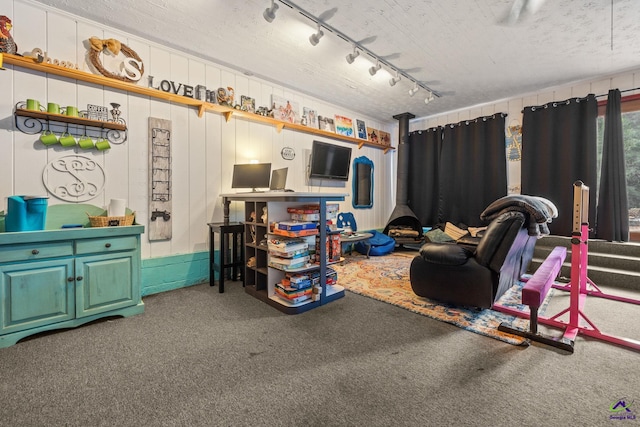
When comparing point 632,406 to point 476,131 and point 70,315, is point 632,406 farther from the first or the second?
point 476,131

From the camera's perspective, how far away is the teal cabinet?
6.65 ft

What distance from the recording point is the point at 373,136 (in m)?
5.94

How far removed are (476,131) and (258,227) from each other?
4484 millimetres

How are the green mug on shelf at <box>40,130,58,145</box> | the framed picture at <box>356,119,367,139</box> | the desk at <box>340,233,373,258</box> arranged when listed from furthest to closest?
1. the framed picture at <box>356,119,367,139</box>
2. the desk at <box>340,233,373,258</box>
3. the green mug on shelf at <box>40,130,58,145</box>

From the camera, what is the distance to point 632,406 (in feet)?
4.67

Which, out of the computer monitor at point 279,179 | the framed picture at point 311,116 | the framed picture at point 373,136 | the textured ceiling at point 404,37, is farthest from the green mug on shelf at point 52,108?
the framed picture at point 373,136

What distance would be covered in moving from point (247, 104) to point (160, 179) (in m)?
1.54

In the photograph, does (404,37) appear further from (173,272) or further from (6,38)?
(173,272)

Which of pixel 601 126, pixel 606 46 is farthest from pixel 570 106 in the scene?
pixel 606 46

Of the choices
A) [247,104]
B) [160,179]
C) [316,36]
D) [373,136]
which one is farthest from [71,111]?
[373,136]

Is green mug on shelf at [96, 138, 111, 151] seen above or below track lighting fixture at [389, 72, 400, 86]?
below

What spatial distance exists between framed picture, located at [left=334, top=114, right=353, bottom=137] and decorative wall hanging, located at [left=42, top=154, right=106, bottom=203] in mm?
3681

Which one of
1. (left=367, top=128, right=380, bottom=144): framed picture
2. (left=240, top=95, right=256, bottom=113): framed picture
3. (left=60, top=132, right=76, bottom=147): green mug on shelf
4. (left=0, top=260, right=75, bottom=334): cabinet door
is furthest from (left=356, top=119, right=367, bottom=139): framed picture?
(left=0, top=260, right=75, bottom=334): cabinet door

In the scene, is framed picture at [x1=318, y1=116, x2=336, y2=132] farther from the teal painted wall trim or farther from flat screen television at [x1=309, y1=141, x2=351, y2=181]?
the teal painted wall trim
